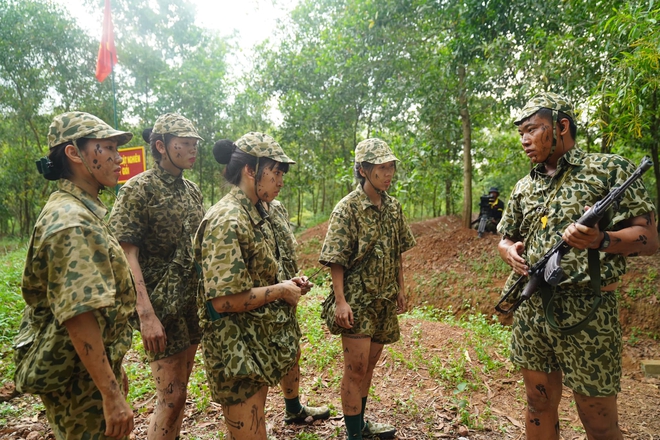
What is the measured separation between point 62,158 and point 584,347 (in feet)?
9.25

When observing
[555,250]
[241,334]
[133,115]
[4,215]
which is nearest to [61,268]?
[241,334]

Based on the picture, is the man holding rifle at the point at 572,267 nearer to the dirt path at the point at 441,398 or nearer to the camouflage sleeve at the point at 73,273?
the dirt path at the point at 441,398

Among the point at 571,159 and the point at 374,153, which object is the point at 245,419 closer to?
the point at 374,153

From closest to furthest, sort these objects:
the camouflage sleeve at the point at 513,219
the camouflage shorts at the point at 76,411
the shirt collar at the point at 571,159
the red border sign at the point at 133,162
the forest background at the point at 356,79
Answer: the camouflage shorts at the point at 76,411 → the shirt collar at the point at 571,159 → the camouflage sleeve at the point at 513,219 → the forest background at the point at 356,79 → the red border sign at the point at 133,162

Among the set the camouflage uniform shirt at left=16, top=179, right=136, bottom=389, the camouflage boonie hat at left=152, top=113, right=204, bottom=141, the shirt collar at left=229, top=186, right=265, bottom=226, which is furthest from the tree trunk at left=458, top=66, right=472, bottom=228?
the camouflage uniform shirt at left=16, top=179, right=136, bottom=389

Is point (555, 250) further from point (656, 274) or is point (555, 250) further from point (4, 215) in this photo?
point (4, 215)

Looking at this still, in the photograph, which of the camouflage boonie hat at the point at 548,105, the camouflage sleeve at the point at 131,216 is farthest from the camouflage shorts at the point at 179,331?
the camouflage boonie hat at the point at 548,105

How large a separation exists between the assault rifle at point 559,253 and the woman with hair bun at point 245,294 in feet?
4.38

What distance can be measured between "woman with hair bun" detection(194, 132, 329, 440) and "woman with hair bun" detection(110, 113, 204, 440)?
57cm

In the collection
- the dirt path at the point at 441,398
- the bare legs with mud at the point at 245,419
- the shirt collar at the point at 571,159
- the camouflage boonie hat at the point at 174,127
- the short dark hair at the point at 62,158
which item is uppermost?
the camouflage boonie hat at the point at 174,127

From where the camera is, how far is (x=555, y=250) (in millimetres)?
2057

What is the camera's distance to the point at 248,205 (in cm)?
204

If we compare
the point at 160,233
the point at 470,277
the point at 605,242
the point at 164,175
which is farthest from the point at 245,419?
the point at 470,277

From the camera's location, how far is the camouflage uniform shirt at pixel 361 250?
267 cm
